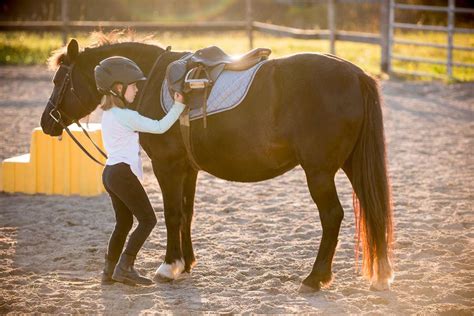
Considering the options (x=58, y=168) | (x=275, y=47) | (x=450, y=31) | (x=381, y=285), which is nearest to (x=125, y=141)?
(x=381, y=285)

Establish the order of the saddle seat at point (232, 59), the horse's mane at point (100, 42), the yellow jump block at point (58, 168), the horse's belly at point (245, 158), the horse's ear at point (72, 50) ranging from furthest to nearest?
the yellow jump block at point (58, 168)
the horse's mane at point (100, 42)
the horse's ear at point (72, 50)
the saddle seat at point (232, 59)
the horse's belly at point (245, 158)

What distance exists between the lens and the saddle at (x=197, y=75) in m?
4.89

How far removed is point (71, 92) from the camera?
532cm

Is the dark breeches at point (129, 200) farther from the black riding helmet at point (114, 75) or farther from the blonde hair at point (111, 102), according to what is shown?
the black riding helmet at point (114, 75)

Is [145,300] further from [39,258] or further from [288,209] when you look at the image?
[288,209]

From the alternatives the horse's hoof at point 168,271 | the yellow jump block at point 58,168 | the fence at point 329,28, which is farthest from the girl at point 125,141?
the fence at point 329,28

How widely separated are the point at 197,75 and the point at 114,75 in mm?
553

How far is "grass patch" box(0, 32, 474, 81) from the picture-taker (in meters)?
17.1

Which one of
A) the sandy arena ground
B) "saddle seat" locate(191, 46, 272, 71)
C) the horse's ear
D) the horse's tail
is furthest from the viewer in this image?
the horse's ear

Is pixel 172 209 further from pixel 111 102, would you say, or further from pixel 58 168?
pixel 58 168

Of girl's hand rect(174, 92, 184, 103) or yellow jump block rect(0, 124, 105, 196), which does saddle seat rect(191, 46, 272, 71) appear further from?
yellow jump block rect(0, 124, 105, 196)

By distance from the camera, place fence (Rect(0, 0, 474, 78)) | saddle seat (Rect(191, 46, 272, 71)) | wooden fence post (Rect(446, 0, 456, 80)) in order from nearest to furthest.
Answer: saddle seat (Rect(191, 46, 272, 71)) < wooden fence post (Rect(446, 0, 456, 80)) < fence (Rect(0, 0, 474, 78))

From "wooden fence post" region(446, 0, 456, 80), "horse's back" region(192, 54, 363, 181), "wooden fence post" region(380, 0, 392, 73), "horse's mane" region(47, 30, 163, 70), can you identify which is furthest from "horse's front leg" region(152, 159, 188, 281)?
"wooden fence post" region(380, 0, 392, 73)

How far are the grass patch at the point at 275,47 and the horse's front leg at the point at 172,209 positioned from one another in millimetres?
10801
